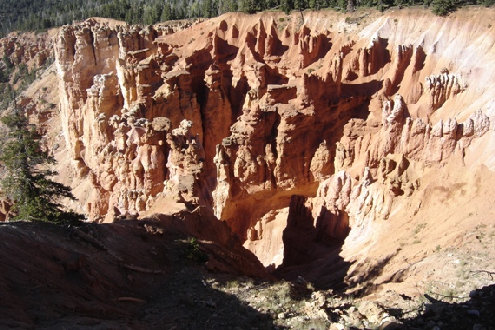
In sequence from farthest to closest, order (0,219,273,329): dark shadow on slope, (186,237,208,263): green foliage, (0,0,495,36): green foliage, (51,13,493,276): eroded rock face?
(0,0,495,36): green foliage → (51,13,493,276): eroded rock face → (186,237,208,263): green foliage → (0,219,273,329): dark shadow on slope

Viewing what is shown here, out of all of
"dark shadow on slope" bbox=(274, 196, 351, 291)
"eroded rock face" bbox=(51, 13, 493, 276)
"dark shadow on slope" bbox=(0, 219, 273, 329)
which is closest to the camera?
"dark shadow on slope" bbox=(0, 219, 273, 329)

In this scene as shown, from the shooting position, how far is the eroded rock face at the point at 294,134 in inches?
1083

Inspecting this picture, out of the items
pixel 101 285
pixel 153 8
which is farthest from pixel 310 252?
pixel 153 8

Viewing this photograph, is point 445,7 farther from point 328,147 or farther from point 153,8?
point 153,8

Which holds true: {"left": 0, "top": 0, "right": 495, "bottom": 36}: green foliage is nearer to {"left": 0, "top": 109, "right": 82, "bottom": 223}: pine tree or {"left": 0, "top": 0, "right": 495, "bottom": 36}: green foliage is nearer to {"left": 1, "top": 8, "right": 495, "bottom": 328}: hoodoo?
{"left": 1, "top": 8, "right": 495, "bottom": 328}: hoodoo


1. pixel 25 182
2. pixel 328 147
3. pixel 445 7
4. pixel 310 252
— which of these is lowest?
pixel 310 252

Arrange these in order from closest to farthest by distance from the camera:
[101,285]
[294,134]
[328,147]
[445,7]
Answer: [101,285] < [294,134] < [328,147] < [445,7]

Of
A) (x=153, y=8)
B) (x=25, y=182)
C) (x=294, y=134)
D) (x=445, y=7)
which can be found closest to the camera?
(x=25, y=182)

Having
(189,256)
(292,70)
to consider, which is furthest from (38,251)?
(292,70)

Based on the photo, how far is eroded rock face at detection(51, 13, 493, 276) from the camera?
27500mm

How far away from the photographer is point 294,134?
31.4 meters

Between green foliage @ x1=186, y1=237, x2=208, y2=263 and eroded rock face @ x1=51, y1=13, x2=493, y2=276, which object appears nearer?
green foliage @ x1=186, y1=237, x2=208, y2=263

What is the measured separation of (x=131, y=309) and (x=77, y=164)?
144ft

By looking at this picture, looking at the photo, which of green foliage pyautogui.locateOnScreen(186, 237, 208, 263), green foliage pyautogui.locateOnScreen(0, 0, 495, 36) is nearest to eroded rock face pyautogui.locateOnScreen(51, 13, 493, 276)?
green foliage pyautogui.locateOnScreen(0, 0, 495, 36)
